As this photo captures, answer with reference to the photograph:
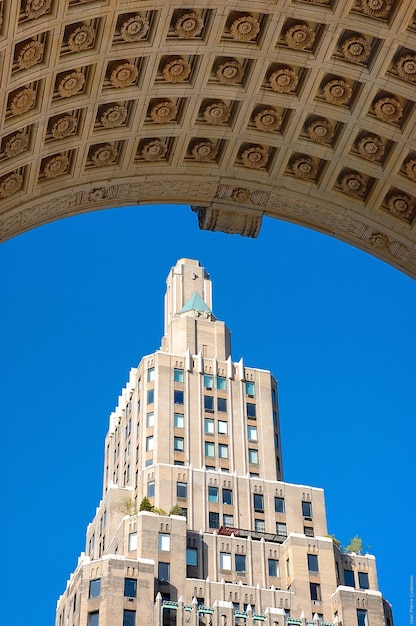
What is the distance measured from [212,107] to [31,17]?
5.53m

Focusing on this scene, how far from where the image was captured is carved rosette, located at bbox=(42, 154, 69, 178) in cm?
2664

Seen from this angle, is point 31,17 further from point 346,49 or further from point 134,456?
point 134,456

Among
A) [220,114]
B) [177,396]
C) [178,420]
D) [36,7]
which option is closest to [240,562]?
[178,420]

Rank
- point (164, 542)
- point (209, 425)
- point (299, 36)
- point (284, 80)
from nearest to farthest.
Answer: point (299, 36), point (284, 80), point (164, 542), point (209, 425)

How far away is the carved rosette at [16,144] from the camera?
82.6 ft

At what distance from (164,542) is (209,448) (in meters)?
23.8

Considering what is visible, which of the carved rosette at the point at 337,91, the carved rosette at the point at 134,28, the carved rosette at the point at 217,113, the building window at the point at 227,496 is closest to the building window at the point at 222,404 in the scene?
the building window at the point at 227,496

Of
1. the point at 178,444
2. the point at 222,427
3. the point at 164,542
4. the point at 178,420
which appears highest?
the point at 178,420

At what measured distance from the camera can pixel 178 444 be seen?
167 metres

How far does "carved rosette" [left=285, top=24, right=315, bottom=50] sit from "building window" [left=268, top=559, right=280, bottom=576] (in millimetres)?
129708

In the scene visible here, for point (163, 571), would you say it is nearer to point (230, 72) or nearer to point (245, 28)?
point (230, 72)


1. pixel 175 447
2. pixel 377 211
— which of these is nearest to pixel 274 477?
pixel 175 447

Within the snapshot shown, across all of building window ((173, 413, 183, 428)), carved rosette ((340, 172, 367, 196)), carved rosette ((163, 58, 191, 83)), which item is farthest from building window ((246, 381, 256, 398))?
Answer: carved rosette ((163, 58, 191, 83))

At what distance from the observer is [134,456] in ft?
A: 561
